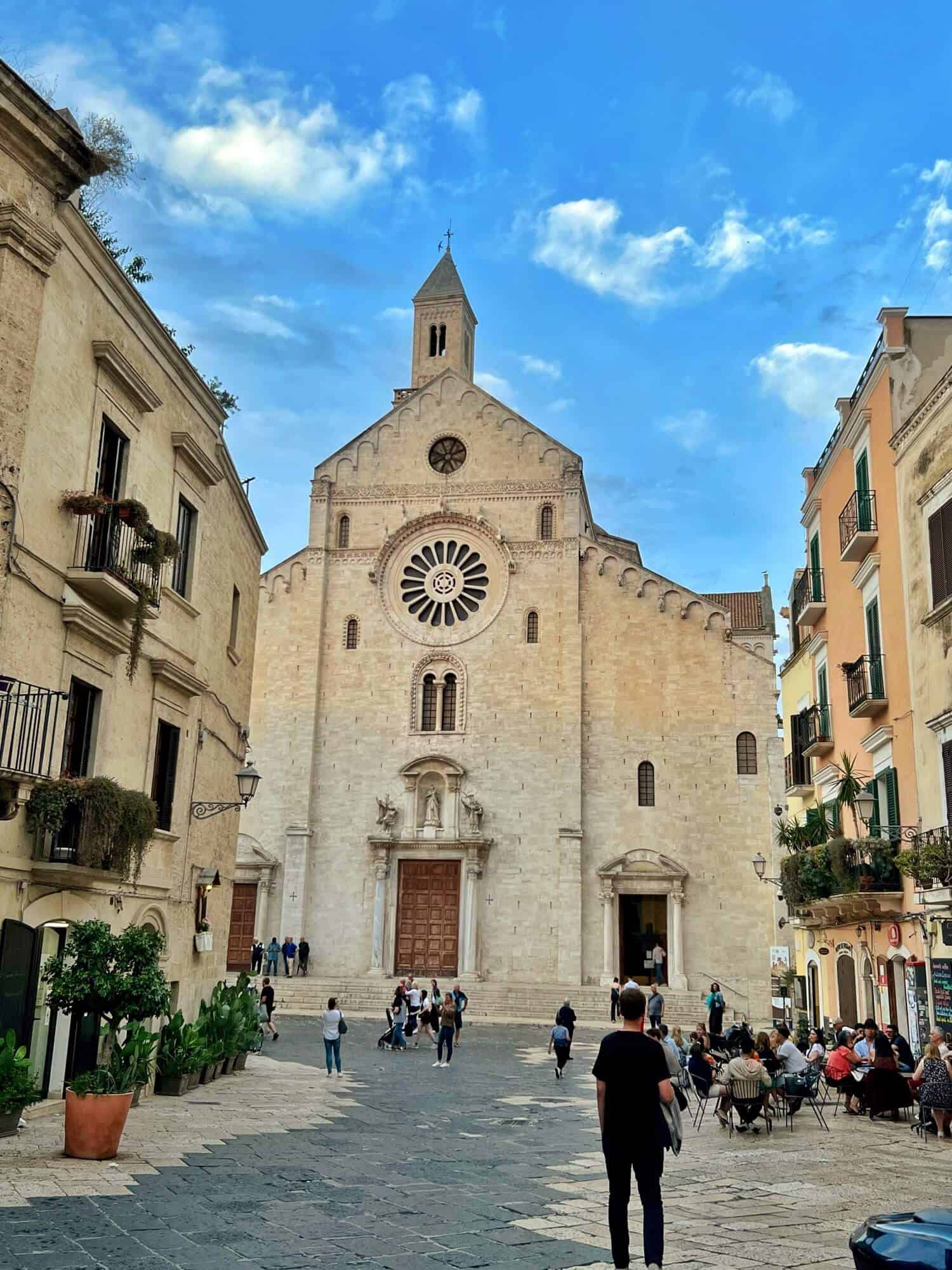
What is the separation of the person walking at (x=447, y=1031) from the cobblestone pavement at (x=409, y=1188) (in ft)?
15.5

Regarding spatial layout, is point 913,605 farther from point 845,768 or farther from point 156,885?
point 156,885

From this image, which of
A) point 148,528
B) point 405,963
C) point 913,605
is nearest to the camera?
point 148,528

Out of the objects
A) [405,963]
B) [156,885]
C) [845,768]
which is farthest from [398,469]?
[156,885]

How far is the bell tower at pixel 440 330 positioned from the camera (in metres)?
44.9

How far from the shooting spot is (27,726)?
11.0 m

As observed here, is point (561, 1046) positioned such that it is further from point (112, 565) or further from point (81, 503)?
point (81, 503)

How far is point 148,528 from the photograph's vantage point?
1288cm

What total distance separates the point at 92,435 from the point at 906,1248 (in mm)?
11590

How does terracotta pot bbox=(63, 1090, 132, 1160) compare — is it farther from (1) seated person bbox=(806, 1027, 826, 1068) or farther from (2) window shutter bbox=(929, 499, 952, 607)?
(2) window shutter bbox=(929, 499, 952, 607)

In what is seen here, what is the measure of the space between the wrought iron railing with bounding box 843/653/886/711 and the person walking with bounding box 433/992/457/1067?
929 centimetres

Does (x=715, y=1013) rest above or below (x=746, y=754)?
below

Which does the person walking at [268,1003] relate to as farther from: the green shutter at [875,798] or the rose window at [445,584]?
the rose window at [445,584]

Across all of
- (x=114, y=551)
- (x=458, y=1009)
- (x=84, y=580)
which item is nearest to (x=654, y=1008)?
(x=458, y=1009)

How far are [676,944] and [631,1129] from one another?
28195 millimetres
